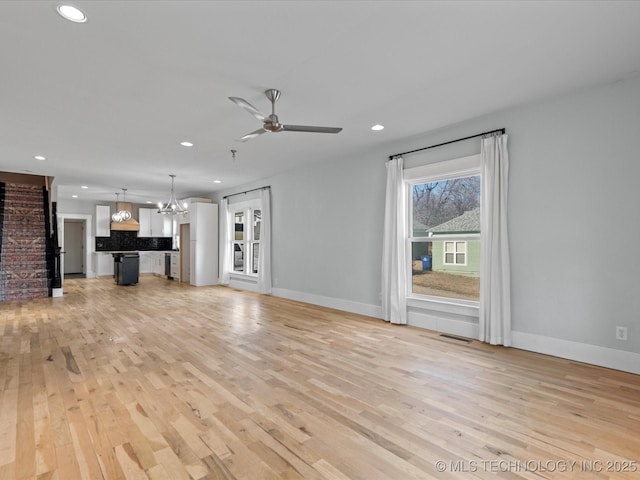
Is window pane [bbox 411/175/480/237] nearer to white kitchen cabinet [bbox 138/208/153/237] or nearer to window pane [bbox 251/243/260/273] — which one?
window pane [bbox 251/243/260/273]

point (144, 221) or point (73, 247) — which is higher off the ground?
point (144, 221)

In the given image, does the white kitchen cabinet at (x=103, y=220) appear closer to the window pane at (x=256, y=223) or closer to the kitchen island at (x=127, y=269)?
the kitchen island at (x=127, y=269)

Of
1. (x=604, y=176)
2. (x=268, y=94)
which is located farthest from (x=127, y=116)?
(x=604, y=176)

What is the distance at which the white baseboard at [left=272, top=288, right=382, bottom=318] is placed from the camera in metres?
5.43

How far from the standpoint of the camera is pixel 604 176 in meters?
3.26

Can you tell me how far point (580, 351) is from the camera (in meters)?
3.37

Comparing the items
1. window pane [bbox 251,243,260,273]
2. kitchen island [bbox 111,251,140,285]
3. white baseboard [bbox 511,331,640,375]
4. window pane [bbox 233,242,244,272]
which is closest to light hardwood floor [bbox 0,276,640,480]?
white baseboard [bbox 511,331,640,375]

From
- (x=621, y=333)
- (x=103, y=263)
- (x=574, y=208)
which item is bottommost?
(x=621, y=333)

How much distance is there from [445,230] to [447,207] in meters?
0.33

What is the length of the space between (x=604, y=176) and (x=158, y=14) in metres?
4.15

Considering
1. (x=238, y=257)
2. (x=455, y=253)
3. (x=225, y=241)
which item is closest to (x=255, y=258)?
(x=238, y=257)

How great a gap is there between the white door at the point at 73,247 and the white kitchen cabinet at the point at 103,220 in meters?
1.61

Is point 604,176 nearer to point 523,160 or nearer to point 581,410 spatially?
point 523,160

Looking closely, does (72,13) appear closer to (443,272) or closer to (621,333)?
(443,272)
